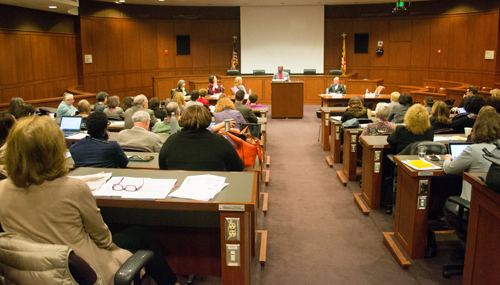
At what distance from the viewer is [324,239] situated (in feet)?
12.9

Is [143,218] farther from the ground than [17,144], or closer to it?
Answer: closer to it

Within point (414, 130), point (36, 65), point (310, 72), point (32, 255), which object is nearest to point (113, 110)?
point (414, 130)

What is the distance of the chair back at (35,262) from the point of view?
5.38 feet

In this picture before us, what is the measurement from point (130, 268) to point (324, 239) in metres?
2.45

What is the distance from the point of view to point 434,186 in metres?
3.66

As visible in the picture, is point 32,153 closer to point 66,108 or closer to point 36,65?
point 66,108

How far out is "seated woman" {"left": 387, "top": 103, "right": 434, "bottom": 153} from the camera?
4086 millimetres

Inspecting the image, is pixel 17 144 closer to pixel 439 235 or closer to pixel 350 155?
pixel 439 235

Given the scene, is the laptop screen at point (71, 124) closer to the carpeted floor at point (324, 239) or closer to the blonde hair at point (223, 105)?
the blonde hair at point (223, 105)

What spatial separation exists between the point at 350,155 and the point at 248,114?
6.07ft

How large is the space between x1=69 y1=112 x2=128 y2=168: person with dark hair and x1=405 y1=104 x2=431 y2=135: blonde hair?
9.34 ft

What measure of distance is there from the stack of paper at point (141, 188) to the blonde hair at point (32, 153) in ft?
1.52

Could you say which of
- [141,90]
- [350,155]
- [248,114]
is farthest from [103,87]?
[350,155]

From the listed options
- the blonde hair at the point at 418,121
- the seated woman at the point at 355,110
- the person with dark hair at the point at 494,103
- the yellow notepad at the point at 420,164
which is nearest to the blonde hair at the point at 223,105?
the seated woman at the point at 355,110
